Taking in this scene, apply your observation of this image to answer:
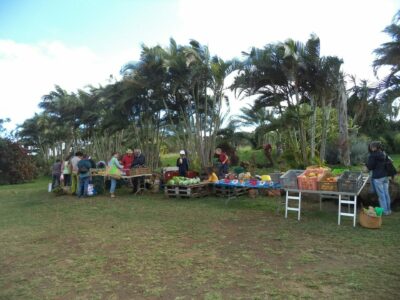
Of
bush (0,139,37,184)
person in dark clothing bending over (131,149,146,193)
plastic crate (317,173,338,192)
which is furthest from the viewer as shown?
bush (0,139,37,184)

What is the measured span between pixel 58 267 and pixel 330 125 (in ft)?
78.2

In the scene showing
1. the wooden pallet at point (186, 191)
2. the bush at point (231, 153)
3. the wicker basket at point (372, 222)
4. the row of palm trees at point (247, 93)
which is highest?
the row of palm trees at point (247, 93)

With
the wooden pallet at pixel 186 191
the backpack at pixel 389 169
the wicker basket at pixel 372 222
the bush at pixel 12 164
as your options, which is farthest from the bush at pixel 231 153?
the wicker basket at pixel 372 222

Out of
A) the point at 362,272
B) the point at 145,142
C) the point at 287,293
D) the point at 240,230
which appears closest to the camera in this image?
the point at 287,293

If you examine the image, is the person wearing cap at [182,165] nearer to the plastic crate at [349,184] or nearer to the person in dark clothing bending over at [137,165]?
the person in dark clothing bending over at [137,165]

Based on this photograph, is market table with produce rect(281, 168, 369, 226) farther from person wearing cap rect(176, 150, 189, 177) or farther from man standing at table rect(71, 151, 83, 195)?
man standing at table rect(71, 151, 83, 195)

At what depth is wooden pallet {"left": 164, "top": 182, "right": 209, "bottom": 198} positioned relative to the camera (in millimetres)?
11641

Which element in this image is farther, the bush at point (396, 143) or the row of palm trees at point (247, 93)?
the bush at point (396, 143)

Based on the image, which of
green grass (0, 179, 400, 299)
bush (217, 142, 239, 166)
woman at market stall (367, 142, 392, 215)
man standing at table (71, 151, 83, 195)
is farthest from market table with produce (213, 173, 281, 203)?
bush (217, 142, 239, 166)

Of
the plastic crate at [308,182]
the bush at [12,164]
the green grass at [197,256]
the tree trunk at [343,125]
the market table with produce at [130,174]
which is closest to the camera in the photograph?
the green grass at [197,256]

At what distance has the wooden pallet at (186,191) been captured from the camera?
1164cm

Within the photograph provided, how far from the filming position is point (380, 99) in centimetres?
1198

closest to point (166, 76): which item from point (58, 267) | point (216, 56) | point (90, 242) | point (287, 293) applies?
point (216, 56)

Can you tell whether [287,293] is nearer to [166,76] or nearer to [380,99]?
[380,99]
